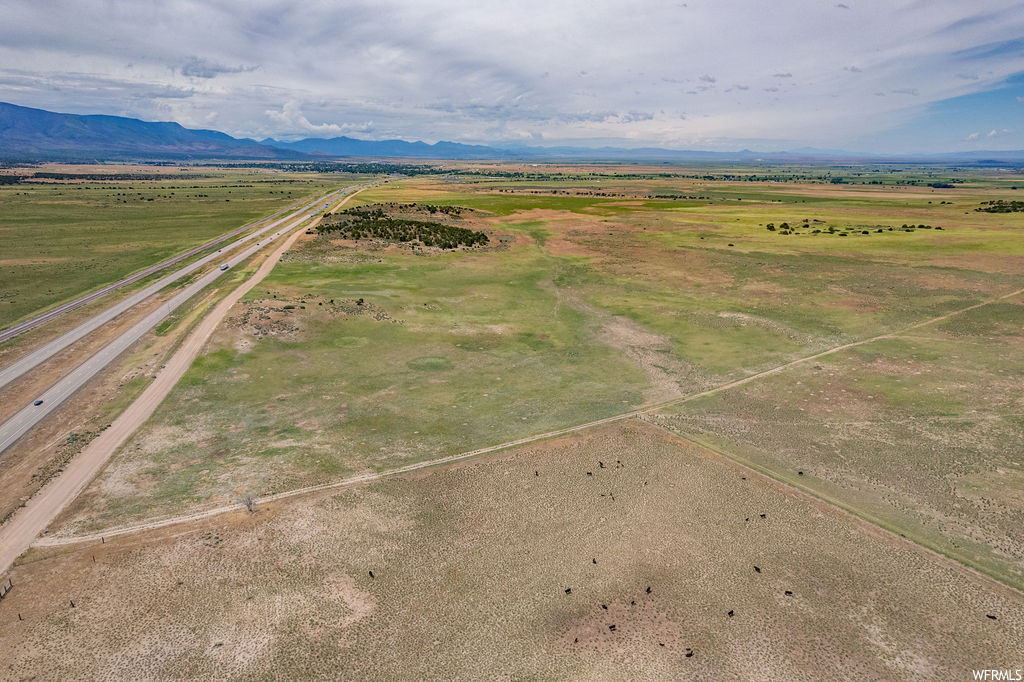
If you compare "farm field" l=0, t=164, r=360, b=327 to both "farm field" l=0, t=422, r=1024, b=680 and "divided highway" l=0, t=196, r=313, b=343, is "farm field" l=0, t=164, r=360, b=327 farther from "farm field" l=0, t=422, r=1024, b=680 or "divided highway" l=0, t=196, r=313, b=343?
"farm field" l=0, t=422, r=1024, b=680

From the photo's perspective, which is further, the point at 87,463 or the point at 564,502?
the point at 87,463

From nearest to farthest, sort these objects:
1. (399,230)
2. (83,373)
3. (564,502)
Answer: (564,502) < (83,373) < (399,230)

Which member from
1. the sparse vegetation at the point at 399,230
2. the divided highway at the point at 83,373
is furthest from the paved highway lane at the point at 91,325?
the sparse vegetation at the point at 399,230

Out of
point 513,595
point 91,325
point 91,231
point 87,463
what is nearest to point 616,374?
point 513,595

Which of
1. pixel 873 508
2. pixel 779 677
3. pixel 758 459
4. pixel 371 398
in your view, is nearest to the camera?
pixel 779 677

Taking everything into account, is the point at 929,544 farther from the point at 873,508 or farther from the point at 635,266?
the point at 635,266

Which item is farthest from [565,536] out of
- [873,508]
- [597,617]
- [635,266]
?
[635,266]

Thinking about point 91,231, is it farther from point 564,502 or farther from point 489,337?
point 564,502

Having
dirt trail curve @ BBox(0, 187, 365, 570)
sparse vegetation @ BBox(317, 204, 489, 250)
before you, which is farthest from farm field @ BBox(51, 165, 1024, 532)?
sparse vegetation @ BBox(317, 204, 489, 250)
